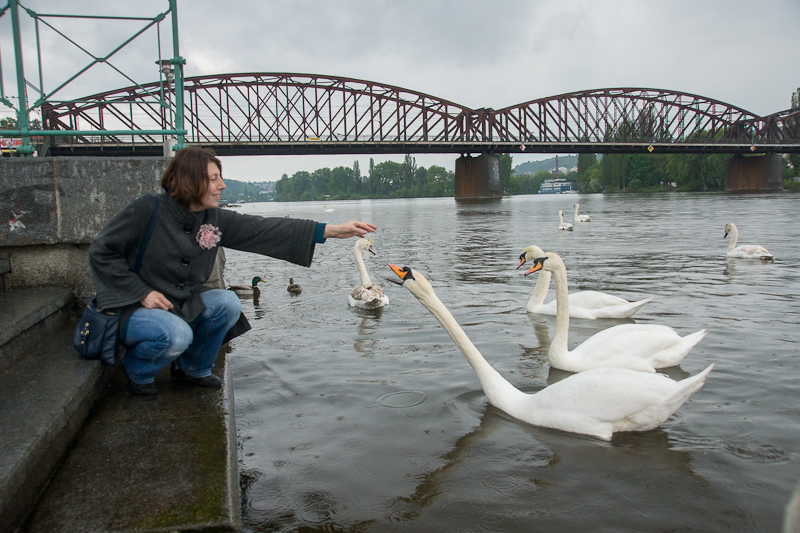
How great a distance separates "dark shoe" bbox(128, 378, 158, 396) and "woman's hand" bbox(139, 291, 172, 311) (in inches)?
20.7

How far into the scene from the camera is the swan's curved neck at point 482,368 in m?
4.40

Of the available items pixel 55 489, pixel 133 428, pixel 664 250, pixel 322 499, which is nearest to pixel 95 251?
pixel 133 428

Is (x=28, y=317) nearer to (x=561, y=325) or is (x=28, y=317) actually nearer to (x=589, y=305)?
(x=561, y=325)

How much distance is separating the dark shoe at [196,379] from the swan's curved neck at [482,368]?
156 cm

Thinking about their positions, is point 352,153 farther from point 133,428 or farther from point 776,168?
point 133,428

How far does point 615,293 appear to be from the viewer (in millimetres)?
9000

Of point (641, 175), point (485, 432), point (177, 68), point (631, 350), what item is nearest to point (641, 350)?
point (631, 350)

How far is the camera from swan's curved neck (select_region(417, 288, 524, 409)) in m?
4.40

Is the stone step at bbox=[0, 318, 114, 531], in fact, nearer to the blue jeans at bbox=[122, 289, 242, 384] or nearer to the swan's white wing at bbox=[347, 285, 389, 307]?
the blue jeans at bbox=[122, 289, 242, 384]

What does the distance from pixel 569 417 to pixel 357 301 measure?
4.90 meters

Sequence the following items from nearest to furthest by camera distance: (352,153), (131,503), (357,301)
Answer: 1. (131,503)
2. (357,301)
3. (352,153)

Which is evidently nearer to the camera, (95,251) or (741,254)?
(95,251)

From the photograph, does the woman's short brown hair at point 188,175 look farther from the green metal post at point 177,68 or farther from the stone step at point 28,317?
the green metal post at point 177,68

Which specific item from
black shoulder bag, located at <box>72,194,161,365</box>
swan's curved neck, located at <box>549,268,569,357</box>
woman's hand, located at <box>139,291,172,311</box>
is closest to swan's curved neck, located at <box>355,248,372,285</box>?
swan's curved neck, located at <box>549,268,569,357</box>
